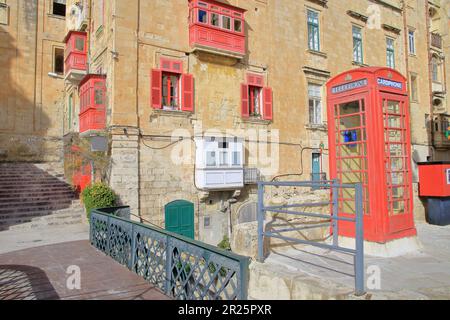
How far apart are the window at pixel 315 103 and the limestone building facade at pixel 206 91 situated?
5cm

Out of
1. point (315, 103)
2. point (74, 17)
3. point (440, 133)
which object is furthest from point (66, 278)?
point (440, 133)

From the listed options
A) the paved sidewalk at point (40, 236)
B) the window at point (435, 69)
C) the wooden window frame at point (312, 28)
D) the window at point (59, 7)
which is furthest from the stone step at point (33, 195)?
the window at point (435, 69)

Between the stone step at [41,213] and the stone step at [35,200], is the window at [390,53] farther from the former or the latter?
the stone step at [35,200]

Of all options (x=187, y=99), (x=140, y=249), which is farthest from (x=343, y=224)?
(x=187, y=99)

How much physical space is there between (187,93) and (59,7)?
566 inches

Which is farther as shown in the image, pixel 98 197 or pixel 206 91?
pixel 206 91

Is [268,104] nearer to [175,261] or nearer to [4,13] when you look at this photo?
[175,261]

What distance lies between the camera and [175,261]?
15.7 ft

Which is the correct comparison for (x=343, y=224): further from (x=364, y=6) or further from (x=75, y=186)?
(x=364, y=6)

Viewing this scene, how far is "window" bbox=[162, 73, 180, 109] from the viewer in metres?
13.2

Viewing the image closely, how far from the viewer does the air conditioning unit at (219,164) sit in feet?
43.2

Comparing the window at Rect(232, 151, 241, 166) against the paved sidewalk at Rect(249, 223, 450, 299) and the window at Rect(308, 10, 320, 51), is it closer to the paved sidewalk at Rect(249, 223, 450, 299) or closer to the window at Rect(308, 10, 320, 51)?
the paved sidewalk at Rect(249, 223, 450, 299)

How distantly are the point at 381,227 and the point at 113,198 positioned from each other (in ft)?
27.0

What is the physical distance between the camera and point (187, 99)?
1331cm
